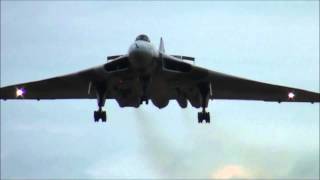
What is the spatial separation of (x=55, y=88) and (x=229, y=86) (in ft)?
39.6

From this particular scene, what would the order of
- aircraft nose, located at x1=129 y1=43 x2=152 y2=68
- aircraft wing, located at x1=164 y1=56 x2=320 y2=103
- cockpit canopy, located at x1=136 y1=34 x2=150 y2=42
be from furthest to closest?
aircraft wing, located at x1=164 y1=56 x2=320 y2=103 < cockpit canopy, located at x1=136 y1=34 x2=150 y2=42 < aircraft nose, located at x1=129 y1=43 x2=152 y2=68

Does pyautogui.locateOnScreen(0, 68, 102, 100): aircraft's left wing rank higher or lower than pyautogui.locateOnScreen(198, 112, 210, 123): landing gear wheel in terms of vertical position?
higher

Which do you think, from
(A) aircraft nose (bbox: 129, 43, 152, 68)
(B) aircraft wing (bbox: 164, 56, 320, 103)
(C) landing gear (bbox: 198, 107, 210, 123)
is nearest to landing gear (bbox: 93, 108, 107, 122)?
(B) aircraft wing (bbox: 164, 56, 320, 103)

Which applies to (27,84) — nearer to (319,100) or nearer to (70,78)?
(70,78)

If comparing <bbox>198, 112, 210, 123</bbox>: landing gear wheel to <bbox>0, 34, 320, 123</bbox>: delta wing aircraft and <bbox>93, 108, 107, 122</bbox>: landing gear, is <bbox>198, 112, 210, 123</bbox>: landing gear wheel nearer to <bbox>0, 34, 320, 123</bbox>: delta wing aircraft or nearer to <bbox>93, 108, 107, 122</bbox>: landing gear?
<bbox>0, 34, 320, 123</bbox>: delta wing aircraft

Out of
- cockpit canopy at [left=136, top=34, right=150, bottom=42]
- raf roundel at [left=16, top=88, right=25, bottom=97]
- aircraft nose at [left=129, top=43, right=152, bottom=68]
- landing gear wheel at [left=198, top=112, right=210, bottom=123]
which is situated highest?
cockpit canopy at [left=136, top=34, right=150, bottom=42]

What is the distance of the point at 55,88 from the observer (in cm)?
4319

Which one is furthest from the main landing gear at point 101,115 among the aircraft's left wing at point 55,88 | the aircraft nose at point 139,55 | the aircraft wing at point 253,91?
the aircraft wing at point 253,91

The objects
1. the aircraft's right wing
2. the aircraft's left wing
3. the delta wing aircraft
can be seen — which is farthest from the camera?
the aircraft's left wing

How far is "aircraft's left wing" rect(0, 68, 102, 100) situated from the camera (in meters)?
40.0

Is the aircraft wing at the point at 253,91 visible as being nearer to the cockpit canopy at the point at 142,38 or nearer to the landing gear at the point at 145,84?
the landing gear at the point at 145,84

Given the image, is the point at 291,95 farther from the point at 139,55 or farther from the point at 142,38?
the point at 139,55

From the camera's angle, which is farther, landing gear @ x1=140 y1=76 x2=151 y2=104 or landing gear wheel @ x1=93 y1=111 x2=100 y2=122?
landing gear wheel @ x1=93 y1=111 x2=100 y2=122

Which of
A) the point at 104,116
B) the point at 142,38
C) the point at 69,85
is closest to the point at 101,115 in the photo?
the point at 104,116
